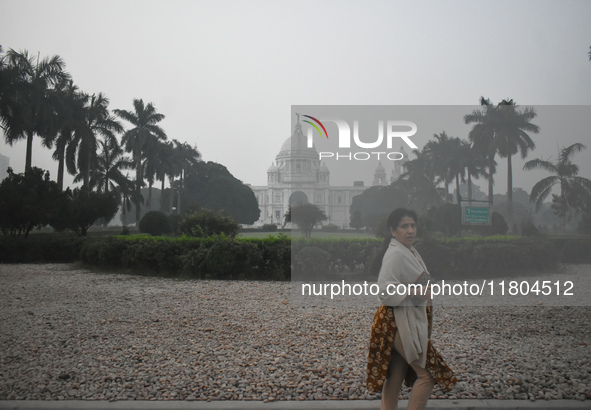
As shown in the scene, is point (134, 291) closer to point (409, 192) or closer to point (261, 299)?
point (261, 299)

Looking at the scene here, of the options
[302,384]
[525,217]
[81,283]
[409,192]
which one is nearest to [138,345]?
[302,384]

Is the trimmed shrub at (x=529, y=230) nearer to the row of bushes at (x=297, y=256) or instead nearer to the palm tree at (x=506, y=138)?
the row of bushes at (x=297, y=256)

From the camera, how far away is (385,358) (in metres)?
2.88

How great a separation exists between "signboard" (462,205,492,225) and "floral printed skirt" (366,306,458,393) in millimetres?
4705

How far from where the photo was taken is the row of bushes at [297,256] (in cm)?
908

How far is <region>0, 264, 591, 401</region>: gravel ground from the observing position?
381 cm

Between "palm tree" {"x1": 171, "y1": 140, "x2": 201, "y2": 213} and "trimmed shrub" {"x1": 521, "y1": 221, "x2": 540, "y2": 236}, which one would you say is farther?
"palm tree" {"x1": 171, "y1": 140, "x2": 201, "y2": 213}

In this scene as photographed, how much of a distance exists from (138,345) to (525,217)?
884 cm

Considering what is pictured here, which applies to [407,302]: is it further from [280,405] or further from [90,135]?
[90,135]

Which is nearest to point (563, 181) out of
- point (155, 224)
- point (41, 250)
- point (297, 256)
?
point (297, 256)

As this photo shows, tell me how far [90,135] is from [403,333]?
99.4ft

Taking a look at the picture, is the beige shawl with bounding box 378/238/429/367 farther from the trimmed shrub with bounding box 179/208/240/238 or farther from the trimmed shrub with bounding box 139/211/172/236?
the trimmed shrub with bounding box 139/211/172/236

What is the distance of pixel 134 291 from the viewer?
9.08 m

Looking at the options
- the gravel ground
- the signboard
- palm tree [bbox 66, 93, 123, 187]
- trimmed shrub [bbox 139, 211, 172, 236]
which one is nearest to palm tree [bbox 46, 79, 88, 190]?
palm tree [bbox 66, 93, 123, 187]
